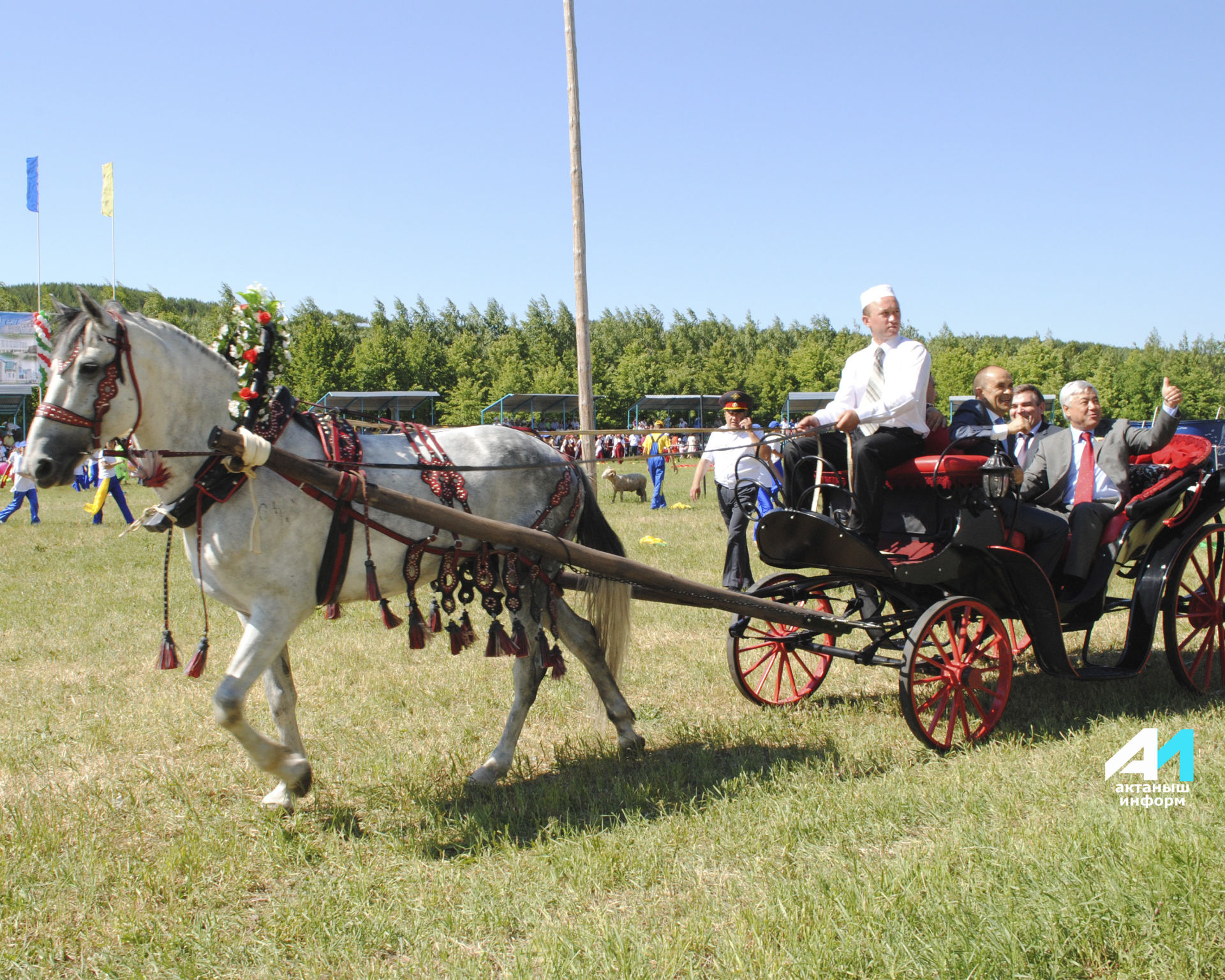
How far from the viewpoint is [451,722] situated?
5273mm

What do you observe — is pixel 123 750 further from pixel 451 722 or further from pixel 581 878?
pixel 581 878

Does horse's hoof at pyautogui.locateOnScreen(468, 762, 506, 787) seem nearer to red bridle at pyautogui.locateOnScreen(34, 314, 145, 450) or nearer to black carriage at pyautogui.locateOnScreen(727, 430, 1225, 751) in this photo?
black carriage at pyautogui.locateOnScreen(727, 430, 1225, 751)

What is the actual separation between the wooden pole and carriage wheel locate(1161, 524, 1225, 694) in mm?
7169

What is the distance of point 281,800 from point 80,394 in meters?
1.92

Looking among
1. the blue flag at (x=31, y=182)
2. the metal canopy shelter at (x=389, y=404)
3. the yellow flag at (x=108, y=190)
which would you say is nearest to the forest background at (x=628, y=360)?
the metal canopy shelter at (x=389, y=404)

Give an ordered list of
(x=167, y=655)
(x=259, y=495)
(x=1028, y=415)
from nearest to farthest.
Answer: (x=259, y=495) < (x=167, y=655) < (x=1028, y=415)

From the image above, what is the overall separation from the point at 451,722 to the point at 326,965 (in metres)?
2.49

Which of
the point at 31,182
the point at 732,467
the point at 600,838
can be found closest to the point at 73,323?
the point at 600,838

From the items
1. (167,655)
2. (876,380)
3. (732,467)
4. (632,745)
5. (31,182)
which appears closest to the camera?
(167,655)

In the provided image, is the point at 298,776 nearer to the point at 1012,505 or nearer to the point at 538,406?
the point at 1012,505

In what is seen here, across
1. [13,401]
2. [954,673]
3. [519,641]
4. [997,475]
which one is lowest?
[954,673]

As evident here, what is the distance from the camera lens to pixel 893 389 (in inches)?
183

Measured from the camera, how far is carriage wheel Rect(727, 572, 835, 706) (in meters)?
5.34

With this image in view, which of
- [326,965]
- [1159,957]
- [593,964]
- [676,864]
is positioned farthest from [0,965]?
[1159,957]
